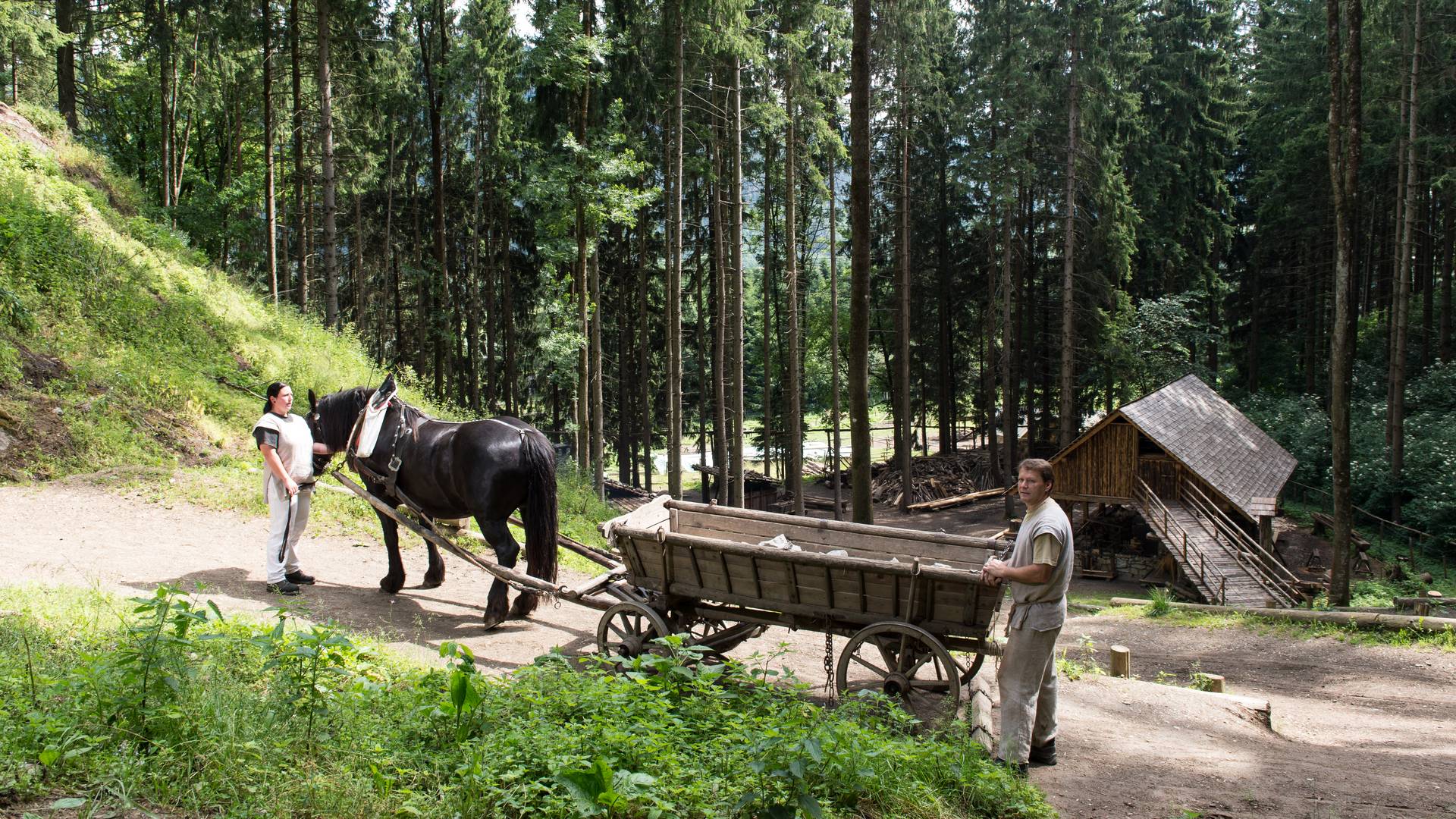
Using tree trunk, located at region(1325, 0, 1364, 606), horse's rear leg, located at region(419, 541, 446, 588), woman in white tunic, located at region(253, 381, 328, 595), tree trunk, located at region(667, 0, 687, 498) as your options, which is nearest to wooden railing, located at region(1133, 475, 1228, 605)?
tree trunk, located at region(1325, 0, 1364, 606)

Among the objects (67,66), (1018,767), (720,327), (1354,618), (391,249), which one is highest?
(67,66)

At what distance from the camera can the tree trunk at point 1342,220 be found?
1330 centimetres

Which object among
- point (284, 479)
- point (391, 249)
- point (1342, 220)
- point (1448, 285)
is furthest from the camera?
point (391, 249)

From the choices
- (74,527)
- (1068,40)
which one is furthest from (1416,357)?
(74,527)

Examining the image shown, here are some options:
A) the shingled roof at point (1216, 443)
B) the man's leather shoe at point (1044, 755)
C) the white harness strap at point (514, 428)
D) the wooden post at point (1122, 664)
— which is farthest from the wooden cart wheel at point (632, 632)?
the shingled roof at point (1216, 443)

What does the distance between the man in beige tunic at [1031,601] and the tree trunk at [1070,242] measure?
2314cm

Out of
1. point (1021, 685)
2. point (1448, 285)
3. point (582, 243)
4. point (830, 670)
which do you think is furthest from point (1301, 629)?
point (1448, 285)

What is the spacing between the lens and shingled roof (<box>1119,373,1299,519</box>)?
819 inches

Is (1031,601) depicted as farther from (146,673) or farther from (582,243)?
(582,243)

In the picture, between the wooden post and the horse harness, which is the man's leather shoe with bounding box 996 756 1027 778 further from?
the horse harness

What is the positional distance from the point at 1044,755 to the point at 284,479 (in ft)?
22.4

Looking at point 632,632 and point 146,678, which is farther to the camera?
point 632,632

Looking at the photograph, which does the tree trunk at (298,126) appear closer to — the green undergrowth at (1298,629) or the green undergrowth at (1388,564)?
the green undergrowth at (1298,629)

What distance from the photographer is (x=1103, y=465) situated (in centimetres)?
2319
